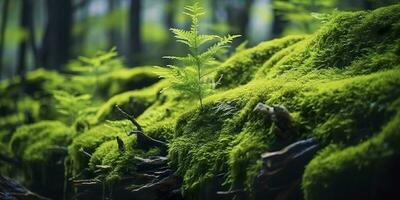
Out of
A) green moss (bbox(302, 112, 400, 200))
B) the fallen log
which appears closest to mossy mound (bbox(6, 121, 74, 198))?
the fallen log

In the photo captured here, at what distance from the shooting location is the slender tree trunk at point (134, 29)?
532 inches

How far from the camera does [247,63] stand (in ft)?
18.2

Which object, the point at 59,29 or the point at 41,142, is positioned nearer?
the point at 41,142

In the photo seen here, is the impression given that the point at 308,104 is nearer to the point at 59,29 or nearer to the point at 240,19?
the point at 59,29

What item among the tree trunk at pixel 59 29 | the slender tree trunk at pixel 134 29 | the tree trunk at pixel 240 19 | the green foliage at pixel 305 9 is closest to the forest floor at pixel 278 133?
the green foliage at pixel 305 9

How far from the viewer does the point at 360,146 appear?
284cm

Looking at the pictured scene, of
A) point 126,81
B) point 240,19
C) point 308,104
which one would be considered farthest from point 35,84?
point 240,19

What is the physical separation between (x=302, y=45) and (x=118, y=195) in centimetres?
241

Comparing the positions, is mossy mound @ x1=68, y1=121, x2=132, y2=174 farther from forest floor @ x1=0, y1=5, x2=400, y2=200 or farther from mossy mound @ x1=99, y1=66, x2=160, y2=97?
mossy mound @ x1=99, y1=66, x2=160, y2=97

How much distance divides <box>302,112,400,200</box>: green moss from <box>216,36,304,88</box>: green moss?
2.52 meters

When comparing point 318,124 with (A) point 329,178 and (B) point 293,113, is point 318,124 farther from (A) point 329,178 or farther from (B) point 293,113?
(A) point 329,178

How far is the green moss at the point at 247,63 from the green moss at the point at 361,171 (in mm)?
2522

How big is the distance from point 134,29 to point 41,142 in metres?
7.86

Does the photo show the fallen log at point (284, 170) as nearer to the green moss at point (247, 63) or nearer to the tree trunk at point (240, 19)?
the green moss at point (247, 63)
